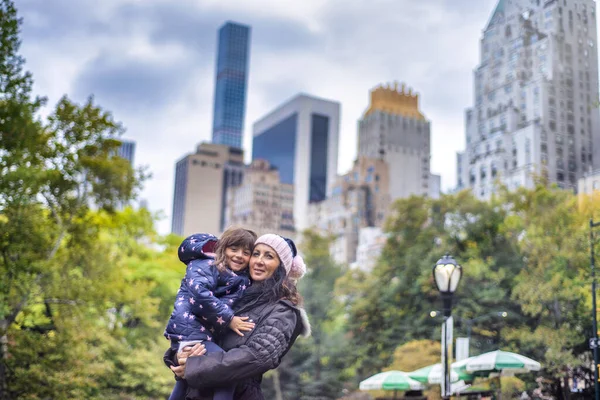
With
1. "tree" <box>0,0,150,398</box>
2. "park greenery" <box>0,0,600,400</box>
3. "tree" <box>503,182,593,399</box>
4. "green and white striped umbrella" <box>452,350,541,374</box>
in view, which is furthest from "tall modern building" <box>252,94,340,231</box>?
"green and white striped umbrella" <box>452,350,541,374</box>

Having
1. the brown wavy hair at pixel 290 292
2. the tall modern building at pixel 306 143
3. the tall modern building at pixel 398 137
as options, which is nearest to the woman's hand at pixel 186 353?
the brown wavy hair at pixel 290 292

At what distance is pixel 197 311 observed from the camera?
3.92 metres

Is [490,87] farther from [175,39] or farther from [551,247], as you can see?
[175,39]

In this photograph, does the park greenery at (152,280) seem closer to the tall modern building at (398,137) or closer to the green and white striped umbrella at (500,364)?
the green and white striped umbrella at (500,364)

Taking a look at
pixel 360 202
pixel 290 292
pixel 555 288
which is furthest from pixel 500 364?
pixel 360 202

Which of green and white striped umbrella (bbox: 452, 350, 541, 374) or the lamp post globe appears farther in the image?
green and white striped umbrella (bbox: 452, 350, 541, 374)

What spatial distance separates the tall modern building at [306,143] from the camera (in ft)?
446

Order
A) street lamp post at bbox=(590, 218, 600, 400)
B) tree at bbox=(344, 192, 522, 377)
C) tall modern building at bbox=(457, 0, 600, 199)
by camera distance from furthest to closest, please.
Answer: tree at bbox=(344, 192, 522, 377), tall modern building at bbox=(457, 0, 600, 199), street lamp post at bbox=(590, 218, 600, 400)

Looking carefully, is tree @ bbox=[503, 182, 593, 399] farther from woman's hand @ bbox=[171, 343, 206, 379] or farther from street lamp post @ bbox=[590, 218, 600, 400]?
woman's hand @ bbox=[171, 343, 206, 379]

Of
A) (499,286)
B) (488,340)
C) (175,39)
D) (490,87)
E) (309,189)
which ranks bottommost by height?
(488,340)

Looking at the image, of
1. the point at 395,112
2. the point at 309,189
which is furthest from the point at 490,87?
the point at 309,189

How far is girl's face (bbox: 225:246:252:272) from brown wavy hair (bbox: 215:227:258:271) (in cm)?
2

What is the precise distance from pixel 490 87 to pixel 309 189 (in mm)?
90562

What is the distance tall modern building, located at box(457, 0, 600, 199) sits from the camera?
27.8 metres
